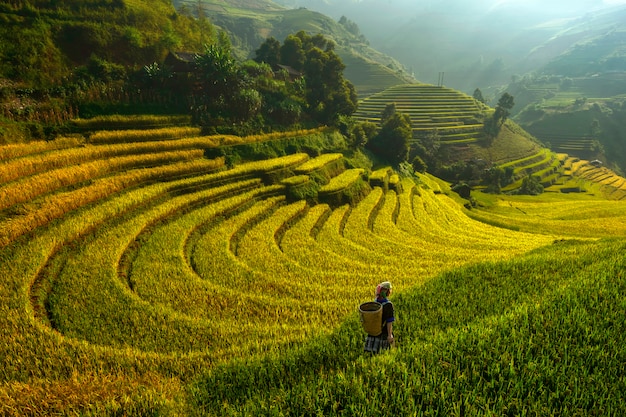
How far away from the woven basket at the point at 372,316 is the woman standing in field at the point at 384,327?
0.22m

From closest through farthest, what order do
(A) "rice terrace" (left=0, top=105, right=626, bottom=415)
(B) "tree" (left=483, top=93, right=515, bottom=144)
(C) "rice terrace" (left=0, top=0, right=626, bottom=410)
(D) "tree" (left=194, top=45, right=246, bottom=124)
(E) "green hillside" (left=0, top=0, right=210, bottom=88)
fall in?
1. (A) "rice terrace" (left=0, top=105, right=626, bottom=415)
2. (C) "rice terrace" (left=0, top=0, right=626, bottom=410)
3. (E) "green hillside" (left=0, top=0, right=210, bottom=88)
4. (D) "tree" (left=194, top=45, right=246, bottom=124)
5. (B) "tree" (left=483, top=93, right=515, bottom=144)

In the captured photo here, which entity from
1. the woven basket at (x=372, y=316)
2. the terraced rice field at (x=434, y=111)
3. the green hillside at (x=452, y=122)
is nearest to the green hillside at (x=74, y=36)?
the woven basket at (x=372, y=316)

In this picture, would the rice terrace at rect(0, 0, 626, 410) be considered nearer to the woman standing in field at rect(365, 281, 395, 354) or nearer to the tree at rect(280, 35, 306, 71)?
the woman standing in field at rect(365, 281, 395, 354)

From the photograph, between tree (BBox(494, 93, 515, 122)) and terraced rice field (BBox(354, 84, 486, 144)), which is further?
tree (BBox(494, 93, 515, 122))

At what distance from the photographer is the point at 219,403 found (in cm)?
559

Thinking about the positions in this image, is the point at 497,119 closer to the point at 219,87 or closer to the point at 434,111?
the point at 434,111

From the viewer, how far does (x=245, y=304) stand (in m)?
10.2

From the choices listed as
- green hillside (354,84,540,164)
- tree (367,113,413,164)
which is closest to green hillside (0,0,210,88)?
tree (367,113,413,164)

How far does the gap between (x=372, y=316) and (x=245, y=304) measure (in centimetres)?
611

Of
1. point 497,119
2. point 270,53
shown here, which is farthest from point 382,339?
point 497,119

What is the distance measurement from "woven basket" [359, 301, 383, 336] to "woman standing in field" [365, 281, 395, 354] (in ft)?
0.72

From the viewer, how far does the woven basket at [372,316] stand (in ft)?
17.4

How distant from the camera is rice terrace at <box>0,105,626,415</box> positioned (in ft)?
16.2

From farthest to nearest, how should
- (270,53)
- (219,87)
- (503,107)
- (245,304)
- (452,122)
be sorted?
(503,107) < (452,122) < (270,53) < (219,87) < (245,304)
